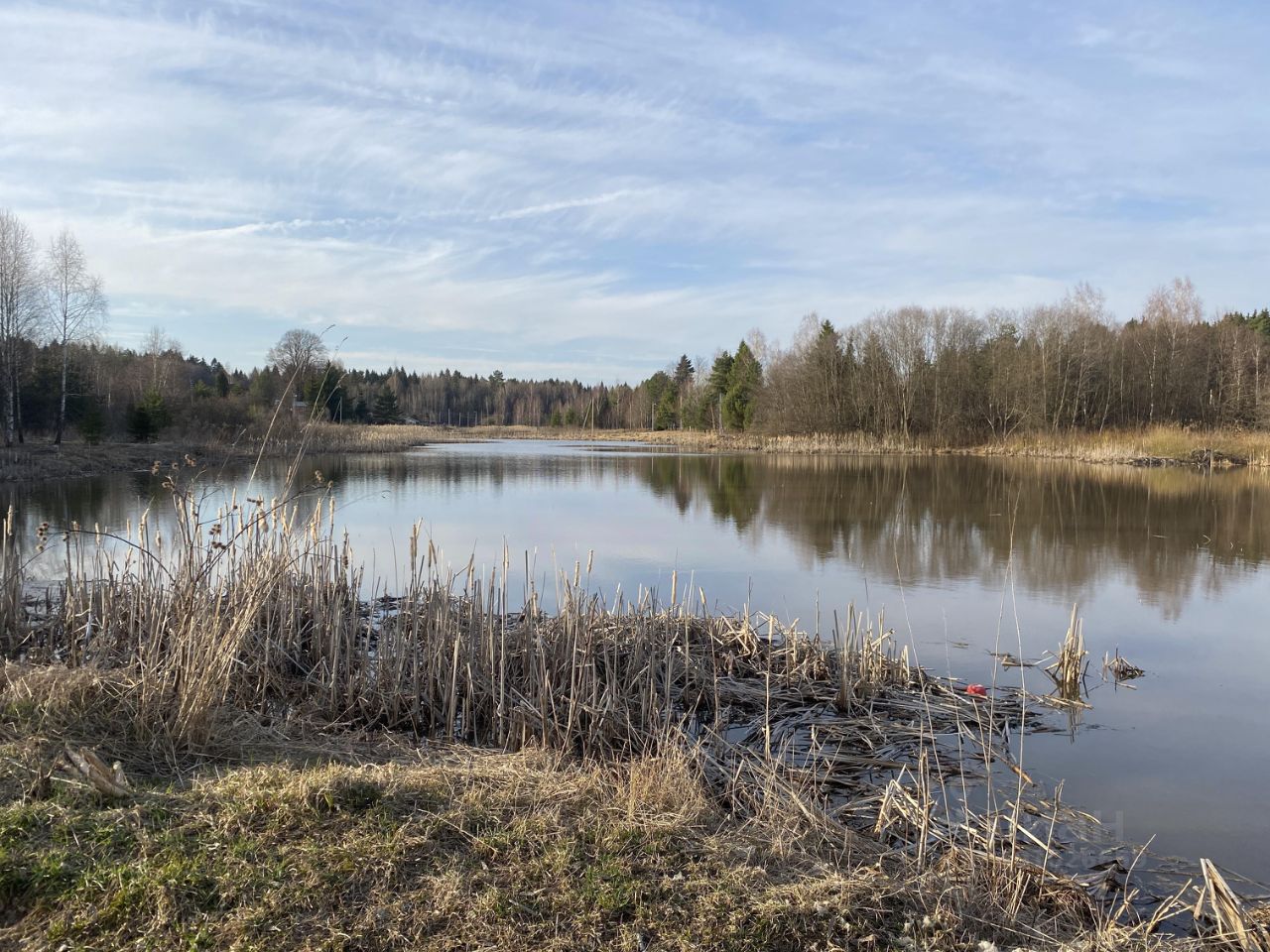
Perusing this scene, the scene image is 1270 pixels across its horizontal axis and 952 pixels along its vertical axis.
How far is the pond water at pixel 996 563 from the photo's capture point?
5.20m

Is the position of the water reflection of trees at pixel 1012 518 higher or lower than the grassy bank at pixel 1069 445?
lower

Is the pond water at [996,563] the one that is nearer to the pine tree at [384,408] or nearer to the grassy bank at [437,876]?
the grassy bank at [437,876]

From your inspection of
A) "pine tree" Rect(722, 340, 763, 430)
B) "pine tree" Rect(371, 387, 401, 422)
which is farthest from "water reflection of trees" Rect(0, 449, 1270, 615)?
"pine tree" Rect(371, 387, 401, 422)

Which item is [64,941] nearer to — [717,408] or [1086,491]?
[1086,491]

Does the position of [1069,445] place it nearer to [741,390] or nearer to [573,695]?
[741,390]

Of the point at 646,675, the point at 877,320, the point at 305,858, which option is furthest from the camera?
the point at 877,320

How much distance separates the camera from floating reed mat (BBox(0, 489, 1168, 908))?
4.07 m

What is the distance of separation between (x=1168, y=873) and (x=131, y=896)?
432cm

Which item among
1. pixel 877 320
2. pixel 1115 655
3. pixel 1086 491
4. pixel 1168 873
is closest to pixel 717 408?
pixel 877 320

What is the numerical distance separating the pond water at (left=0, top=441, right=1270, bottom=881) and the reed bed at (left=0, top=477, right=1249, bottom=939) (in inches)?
28.7

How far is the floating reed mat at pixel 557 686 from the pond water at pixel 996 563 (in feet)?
2.37

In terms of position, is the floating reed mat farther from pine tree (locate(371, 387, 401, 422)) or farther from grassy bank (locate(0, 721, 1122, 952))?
pine tree (locate(371, 387, 401, 422))

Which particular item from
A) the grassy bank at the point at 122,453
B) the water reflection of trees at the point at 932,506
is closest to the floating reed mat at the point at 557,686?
the water reflection of trees at the point at 932,506

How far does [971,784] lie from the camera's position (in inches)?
187
